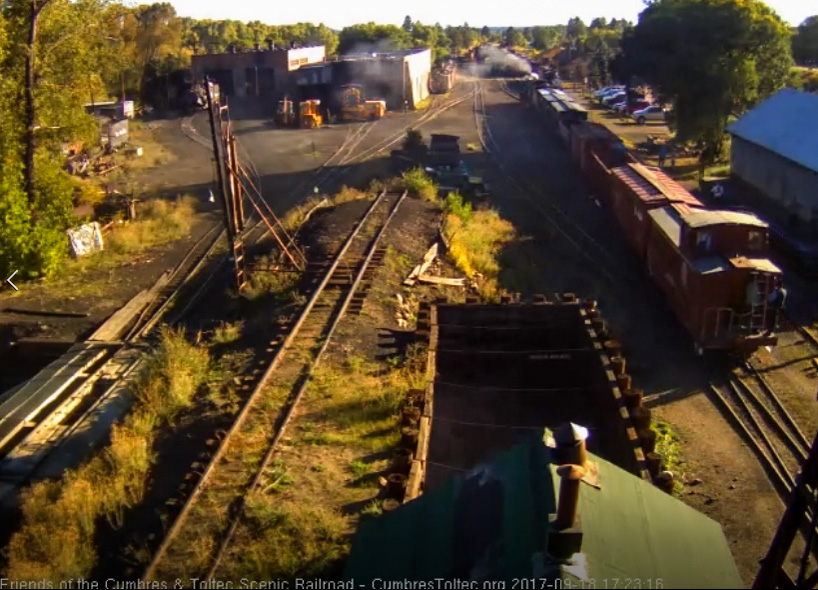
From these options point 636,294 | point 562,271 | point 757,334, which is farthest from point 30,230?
point 757,334

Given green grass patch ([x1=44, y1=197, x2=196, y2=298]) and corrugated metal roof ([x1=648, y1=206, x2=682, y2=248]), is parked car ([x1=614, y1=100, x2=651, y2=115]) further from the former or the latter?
corrugated metal roof ([x1=648, y1=206, x2=682, y2=248])

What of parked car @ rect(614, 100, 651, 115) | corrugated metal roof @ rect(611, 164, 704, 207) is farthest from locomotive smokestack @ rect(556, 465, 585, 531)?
Result: parked car @ rect(614, 100, 651, 115)

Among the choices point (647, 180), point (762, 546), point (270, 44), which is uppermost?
point (270, 44)

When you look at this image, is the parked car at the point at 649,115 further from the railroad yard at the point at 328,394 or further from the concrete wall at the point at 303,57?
the railroad yard at the point at 328,394

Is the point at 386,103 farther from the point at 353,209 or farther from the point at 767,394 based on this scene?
the point at 767,394

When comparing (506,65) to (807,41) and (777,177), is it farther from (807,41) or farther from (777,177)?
(777,177)

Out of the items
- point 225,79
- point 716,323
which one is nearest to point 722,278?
point 716,323
